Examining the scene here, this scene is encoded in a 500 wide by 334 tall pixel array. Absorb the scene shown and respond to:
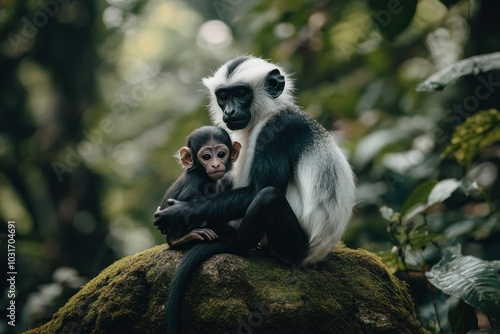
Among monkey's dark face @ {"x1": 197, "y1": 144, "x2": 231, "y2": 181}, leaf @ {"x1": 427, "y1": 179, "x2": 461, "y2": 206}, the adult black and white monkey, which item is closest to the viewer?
the adult black and white monkey

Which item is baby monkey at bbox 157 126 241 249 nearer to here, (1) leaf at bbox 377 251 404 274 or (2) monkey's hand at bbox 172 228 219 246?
(2) monkey's hand at bbox 172 228 219 246

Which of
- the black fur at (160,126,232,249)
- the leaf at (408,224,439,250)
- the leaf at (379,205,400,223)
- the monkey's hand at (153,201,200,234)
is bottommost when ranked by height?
the leaf at (408,224,439,250)

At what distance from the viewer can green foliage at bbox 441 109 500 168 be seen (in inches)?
248

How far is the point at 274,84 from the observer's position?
6.12 metres

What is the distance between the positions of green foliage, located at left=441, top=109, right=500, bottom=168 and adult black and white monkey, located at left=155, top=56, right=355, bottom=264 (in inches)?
60.2

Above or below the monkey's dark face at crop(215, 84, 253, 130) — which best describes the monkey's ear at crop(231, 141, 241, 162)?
below

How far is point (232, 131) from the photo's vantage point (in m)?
6.35

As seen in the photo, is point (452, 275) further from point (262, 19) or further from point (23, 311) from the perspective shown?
point (262, 19)

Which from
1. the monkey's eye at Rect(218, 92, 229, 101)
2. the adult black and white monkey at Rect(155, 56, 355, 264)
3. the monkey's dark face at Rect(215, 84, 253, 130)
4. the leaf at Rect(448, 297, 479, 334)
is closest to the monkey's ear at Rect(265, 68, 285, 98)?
the adult black and white monkey at Rect(155, 56, 355, 264)

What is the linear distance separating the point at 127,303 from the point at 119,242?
9102 millimetres

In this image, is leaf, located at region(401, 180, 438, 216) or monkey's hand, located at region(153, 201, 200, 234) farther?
leaf, located at region(401, 180, 438, 216)

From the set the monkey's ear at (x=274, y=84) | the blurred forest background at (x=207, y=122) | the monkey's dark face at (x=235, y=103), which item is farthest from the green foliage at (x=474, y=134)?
the monkey's dark face at (x=235, y=103)

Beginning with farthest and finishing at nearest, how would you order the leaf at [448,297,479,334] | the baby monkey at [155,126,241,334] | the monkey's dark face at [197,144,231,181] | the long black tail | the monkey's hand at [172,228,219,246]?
the leaf at [448,297,479,334]
the monkey's dark face at [197,144,231,181]
the monkey's hand at [172,228,219,246]
the baby monkey at [155,126,241,334]
the long black tail

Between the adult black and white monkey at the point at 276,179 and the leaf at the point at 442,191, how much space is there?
3.39 feet
